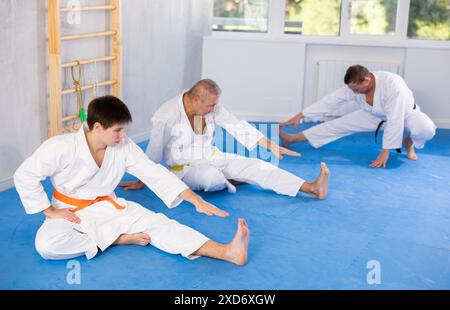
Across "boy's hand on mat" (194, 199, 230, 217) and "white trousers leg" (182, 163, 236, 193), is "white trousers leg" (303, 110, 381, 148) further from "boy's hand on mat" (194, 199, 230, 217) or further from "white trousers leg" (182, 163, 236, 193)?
"boy's hand on mat" (194, 199, 230, 217)

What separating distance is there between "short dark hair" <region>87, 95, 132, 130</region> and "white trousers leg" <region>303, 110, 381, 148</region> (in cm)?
267

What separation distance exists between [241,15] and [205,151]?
9.97ft

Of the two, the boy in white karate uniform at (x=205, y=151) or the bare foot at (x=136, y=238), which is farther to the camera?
the boy in white karate uniform at (x=205, y=151)

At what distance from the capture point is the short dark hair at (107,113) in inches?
116

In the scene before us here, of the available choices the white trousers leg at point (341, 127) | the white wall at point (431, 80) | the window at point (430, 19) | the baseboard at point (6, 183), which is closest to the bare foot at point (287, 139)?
the white trousers leg at point (341, 127)

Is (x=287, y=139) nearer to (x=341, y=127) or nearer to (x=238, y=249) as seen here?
(x=341, y=127)

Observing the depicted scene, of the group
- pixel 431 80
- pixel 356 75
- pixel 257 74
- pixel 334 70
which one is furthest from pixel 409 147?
pixel 257 74

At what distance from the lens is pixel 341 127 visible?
538cm

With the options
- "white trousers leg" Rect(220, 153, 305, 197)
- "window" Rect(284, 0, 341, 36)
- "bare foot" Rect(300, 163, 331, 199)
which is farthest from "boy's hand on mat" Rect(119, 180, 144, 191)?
"window" Rect(284, 0, 341, 36)

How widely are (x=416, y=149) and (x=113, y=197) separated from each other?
3158 mm

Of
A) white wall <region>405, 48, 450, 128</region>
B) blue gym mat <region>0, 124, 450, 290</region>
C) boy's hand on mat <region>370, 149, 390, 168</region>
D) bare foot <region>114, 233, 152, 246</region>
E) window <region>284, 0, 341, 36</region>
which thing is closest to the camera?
blue gym mat <region>0, 124, 450, 290</region>

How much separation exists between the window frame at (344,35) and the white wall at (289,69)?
0.08 meters

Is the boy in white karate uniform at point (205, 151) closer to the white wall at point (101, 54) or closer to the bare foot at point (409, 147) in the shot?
the white wall at point (101, 54)

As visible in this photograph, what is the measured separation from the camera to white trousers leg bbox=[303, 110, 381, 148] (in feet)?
17.5
